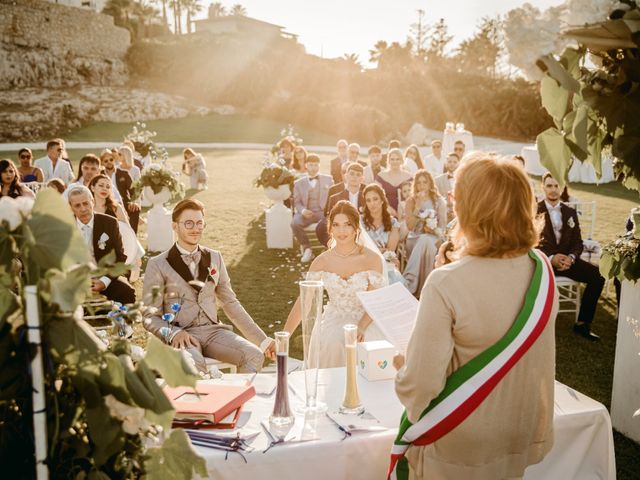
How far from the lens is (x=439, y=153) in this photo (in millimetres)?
13586

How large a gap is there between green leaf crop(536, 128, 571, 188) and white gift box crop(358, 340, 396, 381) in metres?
1.53

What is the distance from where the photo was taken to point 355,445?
7.46 feet

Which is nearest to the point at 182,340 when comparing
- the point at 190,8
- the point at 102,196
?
the point at 102,196

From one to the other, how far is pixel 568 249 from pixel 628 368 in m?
2.76

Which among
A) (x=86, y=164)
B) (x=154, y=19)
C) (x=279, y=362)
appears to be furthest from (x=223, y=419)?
(x=154, y=19)

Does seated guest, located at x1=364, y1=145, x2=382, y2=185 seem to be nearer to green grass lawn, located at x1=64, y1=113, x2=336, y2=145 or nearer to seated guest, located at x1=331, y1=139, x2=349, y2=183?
seated guest, located at x1=331, y1=139, x2=349, y2=183

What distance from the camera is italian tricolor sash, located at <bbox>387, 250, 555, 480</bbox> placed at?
1.85 meters

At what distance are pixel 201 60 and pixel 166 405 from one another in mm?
50839

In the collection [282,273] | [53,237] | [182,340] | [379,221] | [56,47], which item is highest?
[56,47]

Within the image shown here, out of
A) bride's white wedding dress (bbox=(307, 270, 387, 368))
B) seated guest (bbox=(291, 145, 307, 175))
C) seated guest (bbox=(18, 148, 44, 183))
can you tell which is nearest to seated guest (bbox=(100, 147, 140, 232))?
seated guest (bbox=(18, 148, 44, 183))

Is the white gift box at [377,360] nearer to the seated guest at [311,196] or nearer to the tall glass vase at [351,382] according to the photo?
the tall glass vase at [351,382]

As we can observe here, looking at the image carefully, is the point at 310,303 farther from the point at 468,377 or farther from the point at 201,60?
the point at 201,60

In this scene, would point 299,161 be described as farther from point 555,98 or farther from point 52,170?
point 555,98

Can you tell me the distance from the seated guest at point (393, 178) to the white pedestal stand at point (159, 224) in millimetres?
3840
